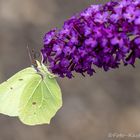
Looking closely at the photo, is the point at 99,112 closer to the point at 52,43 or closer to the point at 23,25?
the point at 23,25

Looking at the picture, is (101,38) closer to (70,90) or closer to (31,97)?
(31,97)

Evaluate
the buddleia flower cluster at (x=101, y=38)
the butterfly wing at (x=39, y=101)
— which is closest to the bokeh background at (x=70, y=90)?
the butterfly wing at (x=39, y=101)

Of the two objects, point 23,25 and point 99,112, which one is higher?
point 23,25

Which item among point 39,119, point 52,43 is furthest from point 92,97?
point 52,43

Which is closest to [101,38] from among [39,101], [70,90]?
[39,101]

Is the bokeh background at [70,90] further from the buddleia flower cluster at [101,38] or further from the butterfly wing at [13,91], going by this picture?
the buddleia flower cluster at [101,38]

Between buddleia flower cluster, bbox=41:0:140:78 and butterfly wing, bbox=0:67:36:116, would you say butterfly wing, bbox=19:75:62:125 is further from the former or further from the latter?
buddleia flower cluster, bbox=41:0:140:78
